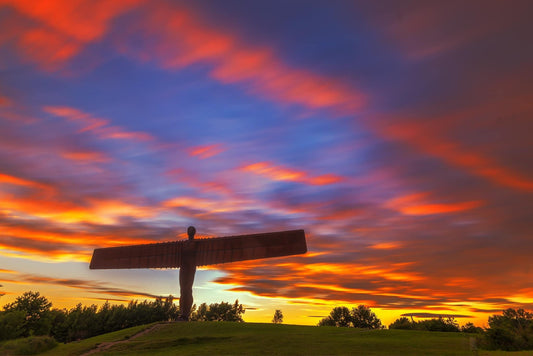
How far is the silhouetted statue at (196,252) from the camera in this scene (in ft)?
81.4

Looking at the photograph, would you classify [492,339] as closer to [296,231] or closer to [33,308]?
[296,231]

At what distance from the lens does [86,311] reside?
160ft

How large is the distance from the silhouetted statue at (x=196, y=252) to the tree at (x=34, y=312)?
77.0 ft

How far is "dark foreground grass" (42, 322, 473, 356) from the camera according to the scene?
57.1 ft

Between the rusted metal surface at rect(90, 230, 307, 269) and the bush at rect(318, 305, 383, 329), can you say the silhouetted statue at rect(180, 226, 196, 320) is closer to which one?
the rusted metal surface at rect(90, 230, 307, 269)

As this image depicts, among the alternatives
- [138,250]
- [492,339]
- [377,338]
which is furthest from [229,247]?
[492,339]

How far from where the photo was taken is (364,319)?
6284cm

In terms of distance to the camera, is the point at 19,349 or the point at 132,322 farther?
the point at 132,322

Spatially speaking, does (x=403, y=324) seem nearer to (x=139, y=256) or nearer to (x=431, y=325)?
(x=431, y=325)

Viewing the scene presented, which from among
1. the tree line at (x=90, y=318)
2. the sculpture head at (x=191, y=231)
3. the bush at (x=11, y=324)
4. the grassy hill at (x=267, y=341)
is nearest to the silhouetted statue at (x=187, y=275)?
the sculpture head at (x=191, y=231)

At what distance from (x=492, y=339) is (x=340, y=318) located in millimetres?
48152

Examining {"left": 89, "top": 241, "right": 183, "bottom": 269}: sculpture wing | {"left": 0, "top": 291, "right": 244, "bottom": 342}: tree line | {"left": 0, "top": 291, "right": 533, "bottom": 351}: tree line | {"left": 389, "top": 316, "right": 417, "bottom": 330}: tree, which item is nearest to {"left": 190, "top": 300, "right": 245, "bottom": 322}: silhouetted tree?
{"left": 0, "top": 291, "right": 533, "bottom": 351}: tree line

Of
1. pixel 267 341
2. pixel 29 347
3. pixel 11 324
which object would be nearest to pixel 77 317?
pixel 11 324

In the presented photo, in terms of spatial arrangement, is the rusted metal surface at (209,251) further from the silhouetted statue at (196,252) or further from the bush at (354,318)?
the bush at (354,318)
